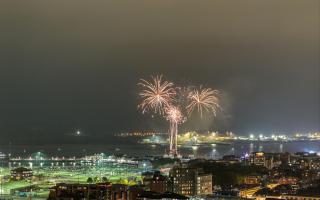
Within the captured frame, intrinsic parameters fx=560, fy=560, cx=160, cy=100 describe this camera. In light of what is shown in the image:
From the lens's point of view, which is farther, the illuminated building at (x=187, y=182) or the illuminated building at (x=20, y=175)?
the illuminated building at (x=20, y=175)

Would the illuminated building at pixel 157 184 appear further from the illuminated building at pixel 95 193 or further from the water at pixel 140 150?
the water at pixel 140 150

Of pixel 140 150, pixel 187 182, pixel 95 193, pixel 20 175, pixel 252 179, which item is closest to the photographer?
pixel 95 193

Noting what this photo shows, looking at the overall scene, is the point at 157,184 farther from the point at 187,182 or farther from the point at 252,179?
the point at 252,179

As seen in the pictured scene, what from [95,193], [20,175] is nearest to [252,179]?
[20,175]

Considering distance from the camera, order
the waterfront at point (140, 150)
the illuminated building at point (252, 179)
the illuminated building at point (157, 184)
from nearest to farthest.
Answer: the illuminated building at point (157, 184) < the illuminated building at point (252, 179) < the waterfront at point (140, 150)

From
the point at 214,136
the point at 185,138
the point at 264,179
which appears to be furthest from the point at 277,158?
the point at 214,136

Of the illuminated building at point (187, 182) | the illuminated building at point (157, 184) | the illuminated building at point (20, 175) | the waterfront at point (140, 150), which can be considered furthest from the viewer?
the waterfront at point (140, 150)

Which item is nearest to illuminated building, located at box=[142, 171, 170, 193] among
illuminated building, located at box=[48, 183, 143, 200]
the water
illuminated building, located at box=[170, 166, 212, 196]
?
illuminated building, located at box=[170, 166, 212, 196]

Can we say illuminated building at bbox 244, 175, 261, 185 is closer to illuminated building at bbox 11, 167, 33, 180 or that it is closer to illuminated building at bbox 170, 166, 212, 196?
illuminated building at bbox 170, 166, 212, 196

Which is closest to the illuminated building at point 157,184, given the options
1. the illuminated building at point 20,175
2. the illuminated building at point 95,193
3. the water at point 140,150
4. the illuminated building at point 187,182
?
the illuminated building at point 187,182

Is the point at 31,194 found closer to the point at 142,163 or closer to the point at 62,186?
the point at 62,186

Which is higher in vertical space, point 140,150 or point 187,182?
point 140,150
